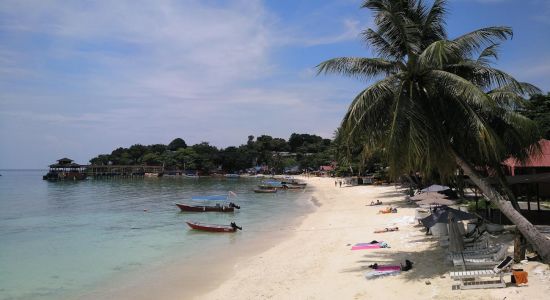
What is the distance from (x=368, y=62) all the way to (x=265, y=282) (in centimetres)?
741

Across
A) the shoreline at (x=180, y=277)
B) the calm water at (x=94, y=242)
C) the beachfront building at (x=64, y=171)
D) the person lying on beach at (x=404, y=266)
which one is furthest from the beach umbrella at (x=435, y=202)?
the beachfront building at (x=64, y=171)

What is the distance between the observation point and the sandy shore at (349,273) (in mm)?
9156

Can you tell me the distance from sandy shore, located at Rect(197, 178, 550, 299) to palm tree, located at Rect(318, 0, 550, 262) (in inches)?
91.5

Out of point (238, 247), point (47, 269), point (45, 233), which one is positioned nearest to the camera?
point (47, 269)

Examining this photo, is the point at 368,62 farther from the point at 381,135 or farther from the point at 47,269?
the point at 47,269

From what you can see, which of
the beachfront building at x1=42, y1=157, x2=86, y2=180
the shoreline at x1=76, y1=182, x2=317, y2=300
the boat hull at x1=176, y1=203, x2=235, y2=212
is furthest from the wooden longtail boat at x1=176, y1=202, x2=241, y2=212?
the beachfront building at x1=42, y1=157, x2=86, y2=180

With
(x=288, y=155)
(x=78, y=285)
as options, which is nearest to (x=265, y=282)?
(x=78, y=285)

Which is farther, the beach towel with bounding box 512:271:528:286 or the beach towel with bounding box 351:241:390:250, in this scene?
the beach towel with bounding box 351:241:390:250

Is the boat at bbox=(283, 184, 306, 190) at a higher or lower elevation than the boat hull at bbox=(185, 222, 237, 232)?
higher

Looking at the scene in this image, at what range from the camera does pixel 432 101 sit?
10.4 meters

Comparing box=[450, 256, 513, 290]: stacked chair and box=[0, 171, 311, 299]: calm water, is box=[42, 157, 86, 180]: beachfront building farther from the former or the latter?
box=[450, 256, 513, 290]: stacked chair

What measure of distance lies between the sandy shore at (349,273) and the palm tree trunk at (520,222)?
425mm

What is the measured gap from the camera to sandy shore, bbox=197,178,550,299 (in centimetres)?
916

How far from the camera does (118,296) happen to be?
13289mm
